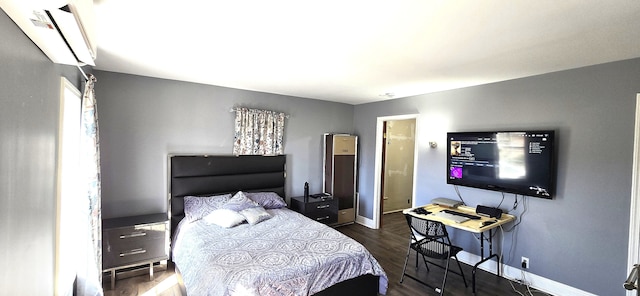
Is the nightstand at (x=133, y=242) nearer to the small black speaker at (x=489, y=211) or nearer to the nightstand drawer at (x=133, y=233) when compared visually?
the nightstand drawer at (x=133, y=233)

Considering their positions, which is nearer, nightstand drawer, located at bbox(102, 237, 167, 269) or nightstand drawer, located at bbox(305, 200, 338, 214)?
nightstand drawer, located at bbox(102, 237, 167, 269)

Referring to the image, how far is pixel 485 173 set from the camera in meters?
3.29

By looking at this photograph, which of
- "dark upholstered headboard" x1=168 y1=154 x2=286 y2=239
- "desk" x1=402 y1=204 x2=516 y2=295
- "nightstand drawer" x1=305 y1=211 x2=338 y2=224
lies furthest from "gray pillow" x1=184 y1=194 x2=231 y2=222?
"desk" x1=402 y1=204 x2=516 y2=295

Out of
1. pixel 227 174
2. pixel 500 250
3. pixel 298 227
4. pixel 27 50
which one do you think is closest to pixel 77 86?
pixel 27 50

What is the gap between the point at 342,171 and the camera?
489 centimetres

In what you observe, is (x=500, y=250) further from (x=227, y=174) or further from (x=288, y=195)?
(x=227, y=174)

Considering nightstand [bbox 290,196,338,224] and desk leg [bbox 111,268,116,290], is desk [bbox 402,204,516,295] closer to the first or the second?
nightstand [bbox 290,196,338,224]

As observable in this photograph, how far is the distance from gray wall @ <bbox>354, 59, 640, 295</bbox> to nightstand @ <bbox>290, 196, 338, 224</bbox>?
1.95 meters

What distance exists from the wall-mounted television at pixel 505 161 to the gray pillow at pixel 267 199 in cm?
237

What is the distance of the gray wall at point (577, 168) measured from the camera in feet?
8.18

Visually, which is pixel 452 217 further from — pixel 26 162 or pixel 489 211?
pixel 26 162

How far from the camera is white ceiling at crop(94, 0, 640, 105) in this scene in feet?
5.31

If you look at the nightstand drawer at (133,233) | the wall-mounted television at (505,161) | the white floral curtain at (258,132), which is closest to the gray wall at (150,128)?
the white floral curtain at (258,132)

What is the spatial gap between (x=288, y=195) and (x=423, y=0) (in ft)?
11.9
